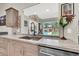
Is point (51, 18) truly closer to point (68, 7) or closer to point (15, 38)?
point (68, 7)

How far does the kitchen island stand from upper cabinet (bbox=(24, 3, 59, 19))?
1.05 feet

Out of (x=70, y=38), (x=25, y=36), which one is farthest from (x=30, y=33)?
(x=70, y=38)

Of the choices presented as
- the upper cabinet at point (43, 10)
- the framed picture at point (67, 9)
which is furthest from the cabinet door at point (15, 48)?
the framed picture at point (67, 9)

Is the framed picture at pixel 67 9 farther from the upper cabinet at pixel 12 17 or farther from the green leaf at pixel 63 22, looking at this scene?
the upper cabinet at pixel 12 17

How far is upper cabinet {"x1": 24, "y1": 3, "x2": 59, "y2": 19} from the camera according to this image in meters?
2.20

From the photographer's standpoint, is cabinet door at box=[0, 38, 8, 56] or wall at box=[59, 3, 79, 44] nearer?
wall at box=[59, 3, 79, 44]

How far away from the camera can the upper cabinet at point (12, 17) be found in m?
2.24

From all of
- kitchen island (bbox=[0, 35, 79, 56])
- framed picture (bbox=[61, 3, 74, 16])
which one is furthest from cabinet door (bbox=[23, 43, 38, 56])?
framed picture (bbox=[61, 3, 74, 16])

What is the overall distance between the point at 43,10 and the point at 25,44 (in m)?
0.54

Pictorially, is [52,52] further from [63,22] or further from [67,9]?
[67,9]

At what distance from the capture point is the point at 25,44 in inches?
87.2

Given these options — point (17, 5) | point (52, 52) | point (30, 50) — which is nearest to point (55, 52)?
point (52, 52)

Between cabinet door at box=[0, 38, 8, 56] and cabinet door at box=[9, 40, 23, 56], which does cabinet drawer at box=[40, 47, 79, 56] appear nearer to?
cabinet door at box=[9, 40, 23, 56]

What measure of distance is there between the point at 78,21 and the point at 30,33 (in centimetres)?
69
